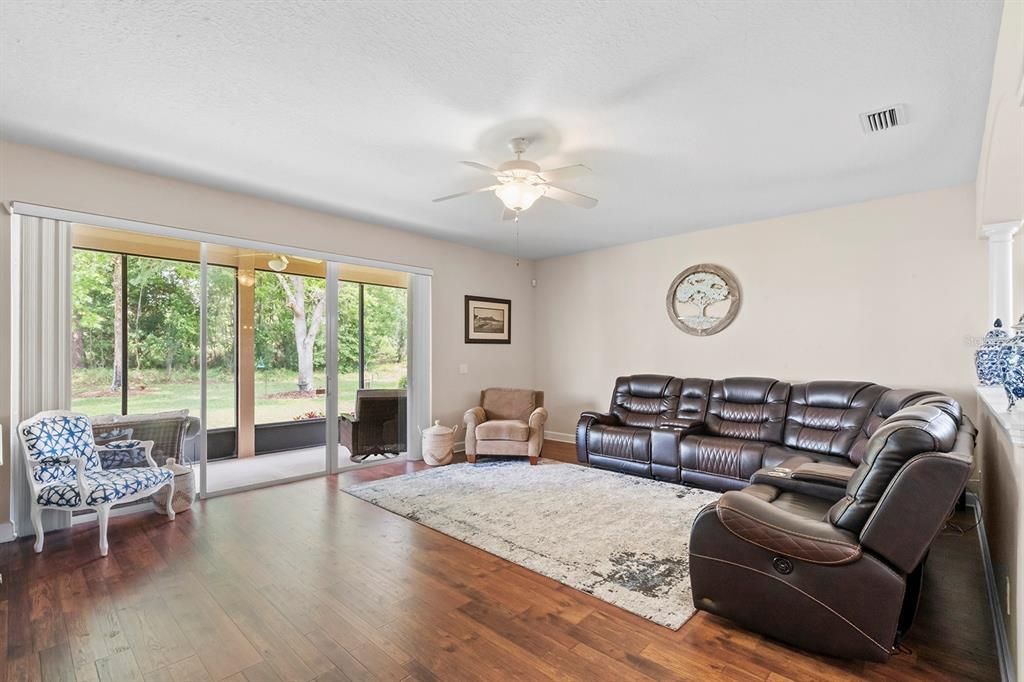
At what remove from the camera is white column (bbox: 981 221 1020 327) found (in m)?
3.75

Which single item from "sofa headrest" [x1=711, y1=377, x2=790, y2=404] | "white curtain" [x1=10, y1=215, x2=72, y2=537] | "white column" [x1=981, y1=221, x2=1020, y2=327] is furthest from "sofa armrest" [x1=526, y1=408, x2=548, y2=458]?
"white column" [x1=981, y1=221, x2=1020, y2=327]

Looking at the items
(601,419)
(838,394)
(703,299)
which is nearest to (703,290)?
(703,299)

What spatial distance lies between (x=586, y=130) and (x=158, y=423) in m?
4.09

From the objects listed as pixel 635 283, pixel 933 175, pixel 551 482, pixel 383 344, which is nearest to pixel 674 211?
pixel 635 283

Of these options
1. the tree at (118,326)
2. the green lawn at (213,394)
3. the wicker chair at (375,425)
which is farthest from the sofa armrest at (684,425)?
the tree at (118,326)

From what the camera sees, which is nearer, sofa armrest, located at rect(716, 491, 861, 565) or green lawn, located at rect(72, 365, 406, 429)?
sofa armrest, located at rect(716, 491, 861, 565)

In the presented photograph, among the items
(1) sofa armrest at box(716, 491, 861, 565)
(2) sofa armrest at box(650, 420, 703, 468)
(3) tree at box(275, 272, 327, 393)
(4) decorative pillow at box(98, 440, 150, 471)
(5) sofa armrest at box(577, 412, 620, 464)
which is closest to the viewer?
(1) sofa armrest at box(716, 491, 861, 565)

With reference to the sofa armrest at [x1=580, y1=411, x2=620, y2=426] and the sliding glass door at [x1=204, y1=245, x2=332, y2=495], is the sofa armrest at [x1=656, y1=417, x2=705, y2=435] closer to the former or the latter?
the sofa armrest at [x1=580, y1=411, x2=620, y2=426]

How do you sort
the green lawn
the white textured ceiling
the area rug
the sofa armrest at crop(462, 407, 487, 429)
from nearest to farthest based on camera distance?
1. the white textured ceiling
2. the area rug
3. the green lawn
4. the sofa armrest at crop(462, 407, 487, 429)

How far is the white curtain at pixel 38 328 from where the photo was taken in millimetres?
3250

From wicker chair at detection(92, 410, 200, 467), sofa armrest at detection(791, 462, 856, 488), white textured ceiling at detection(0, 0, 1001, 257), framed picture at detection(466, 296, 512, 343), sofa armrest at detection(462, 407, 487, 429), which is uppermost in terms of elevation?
white textured ceiling at detection(0, 0, 1001, 257)

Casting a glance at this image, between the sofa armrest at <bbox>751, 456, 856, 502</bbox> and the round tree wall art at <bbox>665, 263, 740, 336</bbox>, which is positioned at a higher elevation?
the round tree wall art at <bbox>665, 263, 740, 336</bbox>

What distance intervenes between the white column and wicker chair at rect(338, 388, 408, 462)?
225 inches

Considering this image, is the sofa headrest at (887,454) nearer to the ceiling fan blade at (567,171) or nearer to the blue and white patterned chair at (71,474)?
the ceiling fan blade at (567,171)
